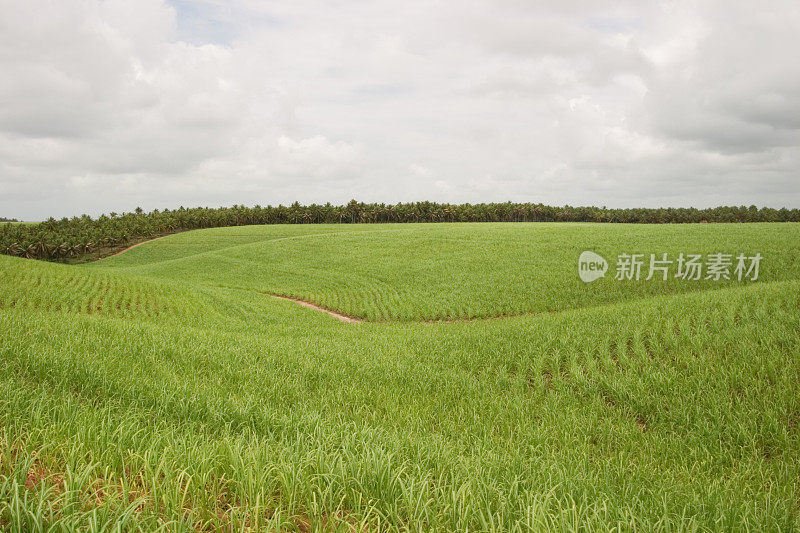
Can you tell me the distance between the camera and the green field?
2.68 meters

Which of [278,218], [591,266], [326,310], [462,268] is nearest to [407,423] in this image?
[326,310]

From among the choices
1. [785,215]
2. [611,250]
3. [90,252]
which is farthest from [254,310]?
[785,215]

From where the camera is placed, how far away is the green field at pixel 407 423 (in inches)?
105

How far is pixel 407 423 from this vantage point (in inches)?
262

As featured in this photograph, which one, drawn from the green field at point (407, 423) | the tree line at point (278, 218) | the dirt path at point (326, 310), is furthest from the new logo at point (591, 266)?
the tree line at point (278, 218)

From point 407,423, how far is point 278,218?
127m

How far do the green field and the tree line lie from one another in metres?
72.0

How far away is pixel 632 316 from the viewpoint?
520 inches

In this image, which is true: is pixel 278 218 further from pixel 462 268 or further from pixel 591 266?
pixel 591 266

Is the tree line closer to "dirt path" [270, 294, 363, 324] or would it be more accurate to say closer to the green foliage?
the green foliage

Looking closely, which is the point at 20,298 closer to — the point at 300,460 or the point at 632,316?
the point at 300,460

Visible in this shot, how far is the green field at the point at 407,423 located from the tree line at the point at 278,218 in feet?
236

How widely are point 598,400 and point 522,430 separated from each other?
103 inches

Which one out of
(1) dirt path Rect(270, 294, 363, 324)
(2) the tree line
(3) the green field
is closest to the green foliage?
(1) dirt path Rect(270, 294, 363, 324)
